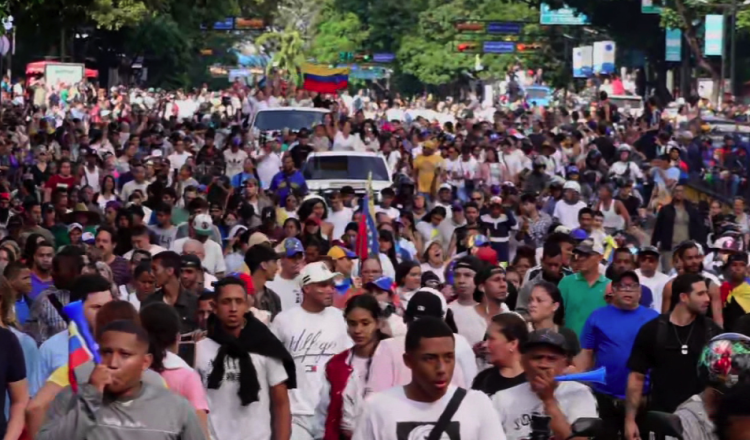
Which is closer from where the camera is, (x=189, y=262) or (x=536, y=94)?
(x=189, y=262)

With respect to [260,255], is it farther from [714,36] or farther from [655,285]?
[714,36]

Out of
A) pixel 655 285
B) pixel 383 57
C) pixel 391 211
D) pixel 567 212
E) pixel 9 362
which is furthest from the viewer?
pixel 383 57

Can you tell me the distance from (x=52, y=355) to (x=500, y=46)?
90822 millimetres

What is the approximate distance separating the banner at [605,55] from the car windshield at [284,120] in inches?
1969

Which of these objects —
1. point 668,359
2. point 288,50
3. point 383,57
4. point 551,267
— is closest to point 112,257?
point 551,267

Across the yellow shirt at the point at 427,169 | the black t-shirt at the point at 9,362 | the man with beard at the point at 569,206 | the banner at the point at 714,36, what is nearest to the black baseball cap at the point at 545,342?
the black t-shirt at the point at 9,362

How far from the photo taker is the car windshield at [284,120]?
39.2 metres

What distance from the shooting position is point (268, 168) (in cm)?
3161

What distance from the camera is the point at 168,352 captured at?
821cm

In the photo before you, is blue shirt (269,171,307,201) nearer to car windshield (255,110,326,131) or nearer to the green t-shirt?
car windshield (255,110,326,131)

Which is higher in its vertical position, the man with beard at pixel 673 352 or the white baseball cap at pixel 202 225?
the man with beard at pixel 673 352

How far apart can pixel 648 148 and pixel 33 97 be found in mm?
26837

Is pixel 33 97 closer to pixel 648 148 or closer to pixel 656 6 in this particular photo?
pixel 656 6

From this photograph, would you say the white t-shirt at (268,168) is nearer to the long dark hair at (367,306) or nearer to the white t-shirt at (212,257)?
the white t-shirt at (212,257)
